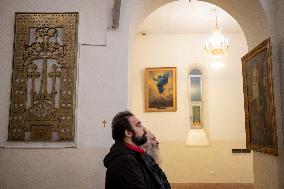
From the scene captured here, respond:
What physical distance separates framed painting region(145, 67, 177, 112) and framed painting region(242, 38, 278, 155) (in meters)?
4.44

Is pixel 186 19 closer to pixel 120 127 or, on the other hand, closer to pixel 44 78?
pixel 44 78

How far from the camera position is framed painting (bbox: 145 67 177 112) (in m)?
9.77

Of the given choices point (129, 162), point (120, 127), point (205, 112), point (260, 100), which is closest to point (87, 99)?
point (120, 127)

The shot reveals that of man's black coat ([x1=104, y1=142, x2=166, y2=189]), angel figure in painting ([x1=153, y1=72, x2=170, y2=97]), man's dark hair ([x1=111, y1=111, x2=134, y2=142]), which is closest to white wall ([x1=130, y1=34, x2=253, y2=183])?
angel figure in painting ([x1=153, y1=72, x2=170, y2=97])

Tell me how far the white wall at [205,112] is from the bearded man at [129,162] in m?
6.38

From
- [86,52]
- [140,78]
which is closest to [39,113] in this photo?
[86,52]

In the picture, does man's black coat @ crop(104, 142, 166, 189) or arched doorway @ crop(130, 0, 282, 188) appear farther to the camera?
arched doorway @ crop(130, 0, 282, 188)

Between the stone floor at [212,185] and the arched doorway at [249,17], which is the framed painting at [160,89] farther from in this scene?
the arched doorway at [249,17]

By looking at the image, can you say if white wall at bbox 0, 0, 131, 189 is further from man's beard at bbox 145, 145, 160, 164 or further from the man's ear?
the man's ear

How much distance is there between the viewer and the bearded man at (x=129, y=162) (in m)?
2.53

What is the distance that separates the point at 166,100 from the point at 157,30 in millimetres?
2147

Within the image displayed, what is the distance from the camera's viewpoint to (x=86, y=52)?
15.0 ft

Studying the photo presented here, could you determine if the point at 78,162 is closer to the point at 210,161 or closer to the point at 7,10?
the point at 7,10

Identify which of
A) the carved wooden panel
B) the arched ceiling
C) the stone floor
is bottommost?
the stone floor
